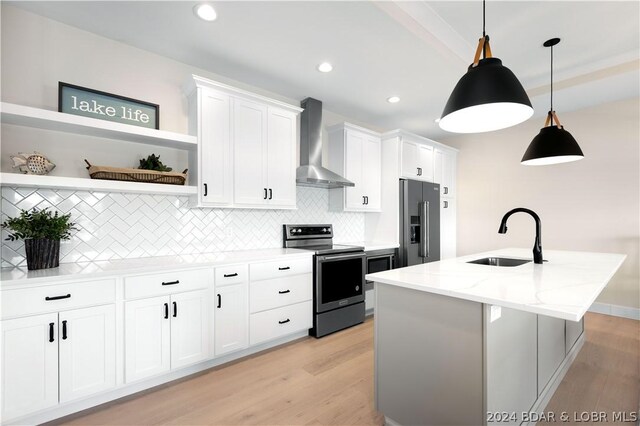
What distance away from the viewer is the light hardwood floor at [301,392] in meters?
1.93

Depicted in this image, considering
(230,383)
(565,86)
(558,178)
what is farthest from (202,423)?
(558,178)

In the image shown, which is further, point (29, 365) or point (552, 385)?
point (552, 385)

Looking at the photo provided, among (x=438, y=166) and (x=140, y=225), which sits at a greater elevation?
(x=438, y=166)

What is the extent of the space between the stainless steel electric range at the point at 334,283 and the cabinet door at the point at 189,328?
1.16 m

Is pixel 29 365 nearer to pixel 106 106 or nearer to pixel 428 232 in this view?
pixel 106 106

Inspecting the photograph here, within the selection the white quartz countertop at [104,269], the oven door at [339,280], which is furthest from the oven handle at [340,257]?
the white quartz countertop at [104,269]

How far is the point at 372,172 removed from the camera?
4.36 meters

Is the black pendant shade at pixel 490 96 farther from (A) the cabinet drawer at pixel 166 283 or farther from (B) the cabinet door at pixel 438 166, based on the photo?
(B) the cabinet door at pixel 438 166

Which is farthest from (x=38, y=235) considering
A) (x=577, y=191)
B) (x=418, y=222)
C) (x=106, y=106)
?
(x=577, y=191)

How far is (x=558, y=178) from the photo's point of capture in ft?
14.2

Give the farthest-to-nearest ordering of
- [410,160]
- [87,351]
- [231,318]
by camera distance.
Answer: [410,160] → [231,318] → [87,351]

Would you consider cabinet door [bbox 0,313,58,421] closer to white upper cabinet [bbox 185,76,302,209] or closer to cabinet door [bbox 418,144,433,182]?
white upper cabinet [bbox 185,76,302,209]

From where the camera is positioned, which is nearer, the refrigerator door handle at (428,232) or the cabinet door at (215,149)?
the cabinet door at (215,149)

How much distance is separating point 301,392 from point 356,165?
282cm
